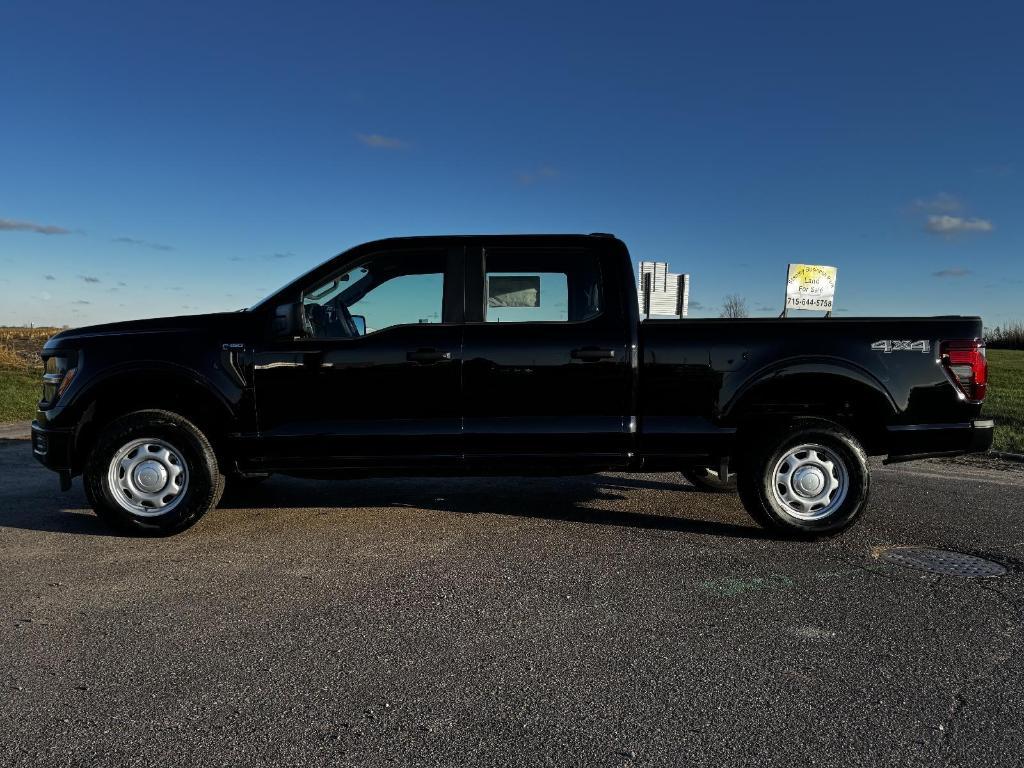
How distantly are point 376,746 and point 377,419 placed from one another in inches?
102

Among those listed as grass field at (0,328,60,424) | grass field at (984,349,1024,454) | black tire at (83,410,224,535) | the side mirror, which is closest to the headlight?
black tire at (83,410,224,535)

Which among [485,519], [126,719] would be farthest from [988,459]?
[126,719]

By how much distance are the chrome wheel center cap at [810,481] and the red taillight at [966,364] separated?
104 cm

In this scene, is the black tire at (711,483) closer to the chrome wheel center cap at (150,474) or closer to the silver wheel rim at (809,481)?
the silver wheel rim at (809,481)

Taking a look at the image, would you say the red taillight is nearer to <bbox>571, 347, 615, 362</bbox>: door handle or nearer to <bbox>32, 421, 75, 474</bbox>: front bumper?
<bbox>571, 347, 615, 362</bbox>: door handle

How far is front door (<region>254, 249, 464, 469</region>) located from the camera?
461 centimetres

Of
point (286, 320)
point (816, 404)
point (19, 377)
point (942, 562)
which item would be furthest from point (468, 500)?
point (19, 377)

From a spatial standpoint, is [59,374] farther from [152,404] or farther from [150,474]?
[150,474]

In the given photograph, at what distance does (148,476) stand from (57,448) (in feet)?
2.06

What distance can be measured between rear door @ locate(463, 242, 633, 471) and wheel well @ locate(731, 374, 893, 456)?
834 millimetres

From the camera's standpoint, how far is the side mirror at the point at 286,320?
4.57m

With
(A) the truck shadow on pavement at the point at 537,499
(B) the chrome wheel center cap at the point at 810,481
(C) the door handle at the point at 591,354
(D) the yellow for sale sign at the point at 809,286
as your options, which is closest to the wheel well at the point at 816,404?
(B) the chrome wheel center cap at the point at 810,481

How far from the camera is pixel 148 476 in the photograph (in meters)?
4.62

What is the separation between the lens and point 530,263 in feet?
16.2
